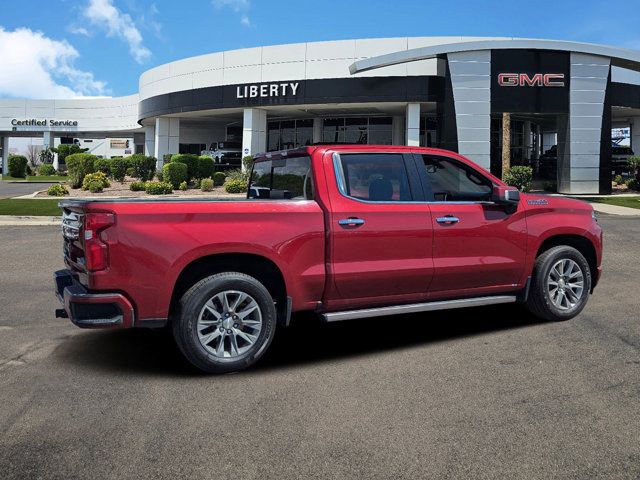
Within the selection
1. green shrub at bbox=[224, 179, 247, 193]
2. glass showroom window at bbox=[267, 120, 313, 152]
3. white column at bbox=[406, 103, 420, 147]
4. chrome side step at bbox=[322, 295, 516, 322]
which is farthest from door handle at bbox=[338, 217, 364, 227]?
glass showroom window at bbox=[267, 120, 313, 152]

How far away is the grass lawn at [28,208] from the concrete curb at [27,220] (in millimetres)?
750

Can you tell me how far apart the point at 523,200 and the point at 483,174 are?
544 mm

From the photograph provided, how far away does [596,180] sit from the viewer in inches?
1144

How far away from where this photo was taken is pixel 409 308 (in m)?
5.34

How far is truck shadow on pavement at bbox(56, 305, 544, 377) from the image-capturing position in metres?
4.87

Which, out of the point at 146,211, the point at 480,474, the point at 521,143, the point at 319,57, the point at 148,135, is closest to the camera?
the point at 480,474

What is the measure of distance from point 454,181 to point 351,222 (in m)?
1.52

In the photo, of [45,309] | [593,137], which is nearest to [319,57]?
[593,137]

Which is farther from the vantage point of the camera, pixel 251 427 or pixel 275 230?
pixel 275 230

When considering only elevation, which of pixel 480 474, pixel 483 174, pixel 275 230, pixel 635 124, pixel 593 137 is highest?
pixel 635 124

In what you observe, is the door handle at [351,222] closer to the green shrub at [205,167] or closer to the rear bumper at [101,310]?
the rear bumper at [101,310]

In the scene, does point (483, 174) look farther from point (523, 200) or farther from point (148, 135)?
point (148, 135)

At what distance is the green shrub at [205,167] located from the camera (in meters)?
30.8

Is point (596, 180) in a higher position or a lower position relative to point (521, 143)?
lower
